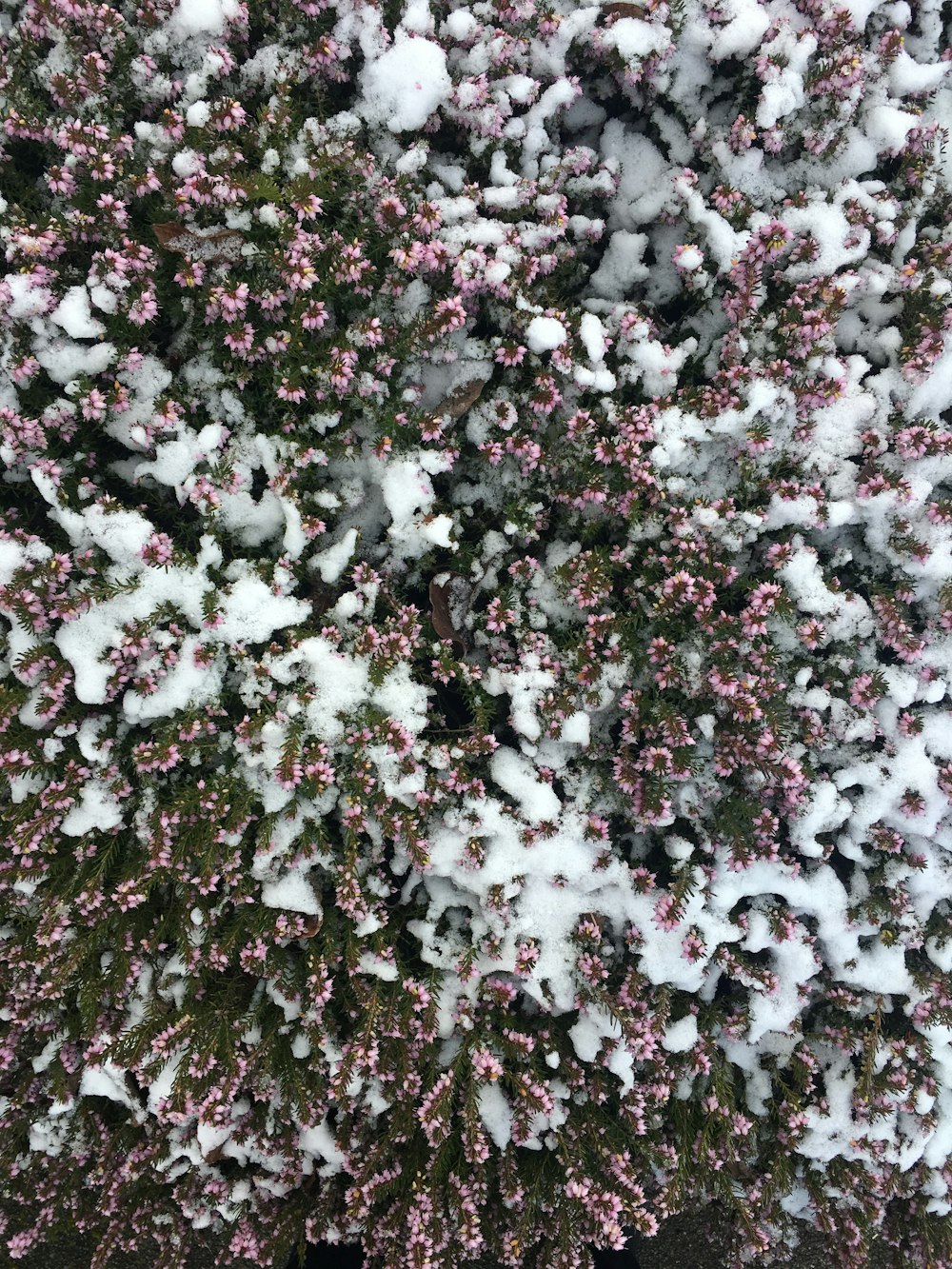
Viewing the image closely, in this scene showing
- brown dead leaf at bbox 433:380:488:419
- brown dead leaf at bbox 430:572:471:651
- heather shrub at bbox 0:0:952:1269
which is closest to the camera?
heather shrub at bbox 0:0:952:1269

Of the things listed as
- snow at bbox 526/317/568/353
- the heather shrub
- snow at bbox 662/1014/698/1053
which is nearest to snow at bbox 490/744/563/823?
the heather shrub

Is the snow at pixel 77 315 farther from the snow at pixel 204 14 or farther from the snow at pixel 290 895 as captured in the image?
the snow at pixel 290 895

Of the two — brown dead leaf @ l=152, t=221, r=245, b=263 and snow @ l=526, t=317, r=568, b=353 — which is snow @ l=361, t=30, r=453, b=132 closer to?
brown dead leaf @ l=152, t=221, r=245, b=263

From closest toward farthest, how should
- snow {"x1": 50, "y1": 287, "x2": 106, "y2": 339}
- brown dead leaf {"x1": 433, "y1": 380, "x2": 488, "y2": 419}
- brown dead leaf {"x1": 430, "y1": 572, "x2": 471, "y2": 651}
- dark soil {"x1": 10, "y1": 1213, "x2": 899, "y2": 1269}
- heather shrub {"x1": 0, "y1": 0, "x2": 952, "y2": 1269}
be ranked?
1. snow {"x1": 50, "y1": 287, "x2": 106, "y2": 339}
2. heather shrub {"x1": 0, "y1": 0, "x2": 952, "y2": 1269}
3. brown dead leaf {"x1": 433, "y1": 380, "x2": 488, "y2": 419}
4. brown dead leaf {"x1": 430, "y1": 572, "x2": 471, "y2": 651}
5. dark soil {"x1": 10, "y1": 1213, "x2": 899, "y2": 1269}

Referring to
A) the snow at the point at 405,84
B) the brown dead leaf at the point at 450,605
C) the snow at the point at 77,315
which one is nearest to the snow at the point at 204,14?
the snow at the point at 405,84

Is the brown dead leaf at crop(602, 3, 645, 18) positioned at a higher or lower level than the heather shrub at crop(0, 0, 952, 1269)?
higher

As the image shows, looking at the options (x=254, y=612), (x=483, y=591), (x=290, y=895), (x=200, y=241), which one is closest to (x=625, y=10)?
(x=200, y=241)

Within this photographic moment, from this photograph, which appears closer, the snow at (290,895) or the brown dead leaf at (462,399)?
the snow at (290,895)

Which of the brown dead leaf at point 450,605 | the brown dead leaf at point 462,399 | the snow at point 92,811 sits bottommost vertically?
the snow at point 92,811

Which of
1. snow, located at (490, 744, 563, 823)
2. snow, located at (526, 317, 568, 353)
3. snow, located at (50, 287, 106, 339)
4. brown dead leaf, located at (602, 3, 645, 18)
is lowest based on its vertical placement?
snow, located at (490, 744, 563, 823)

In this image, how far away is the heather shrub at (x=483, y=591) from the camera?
3277 millimetres

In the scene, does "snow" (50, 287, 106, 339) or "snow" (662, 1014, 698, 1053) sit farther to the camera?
"snow" (662, 1014, 698, 1053)

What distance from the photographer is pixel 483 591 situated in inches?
149

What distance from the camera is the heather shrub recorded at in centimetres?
328
